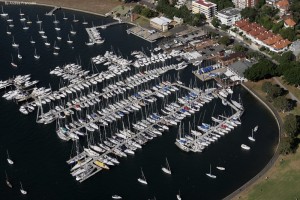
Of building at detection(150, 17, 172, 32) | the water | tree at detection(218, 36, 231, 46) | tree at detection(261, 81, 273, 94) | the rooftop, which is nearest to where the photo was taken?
the water

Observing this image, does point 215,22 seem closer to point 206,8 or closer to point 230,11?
point 230,11

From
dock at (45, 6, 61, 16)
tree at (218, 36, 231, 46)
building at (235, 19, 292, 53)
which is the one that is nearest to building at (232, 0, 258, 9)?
building at (235, 19, 292, 53)

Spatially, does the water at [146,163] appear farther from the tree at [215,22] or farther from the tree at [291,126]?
the tree at [215,22]

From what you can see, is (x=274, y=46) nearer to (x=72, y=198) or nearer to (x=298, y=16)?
(x=298, y=16)

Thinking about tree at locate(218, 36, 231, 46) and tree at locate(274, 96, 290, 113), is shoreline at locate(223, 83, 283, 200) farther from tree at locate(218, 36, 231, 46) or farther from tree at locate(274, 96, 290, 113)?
tree at locate(218, 36, 231, 46)

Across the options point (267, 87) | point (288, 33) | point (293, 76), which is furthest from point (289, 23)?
point (267, 87)
